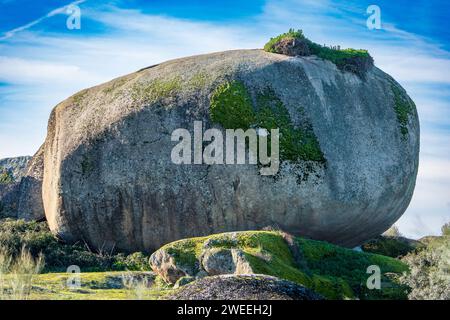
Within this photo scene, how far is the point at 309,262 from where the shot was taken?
19.3 meters

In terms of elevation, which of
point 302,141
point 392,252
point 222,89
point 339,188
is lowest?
point 392,252

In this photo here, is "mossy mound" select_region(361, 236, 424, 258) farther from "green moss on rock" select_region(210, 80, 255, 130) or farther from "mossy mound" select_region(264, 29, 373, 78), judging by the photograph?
"green moss on rock" select_region(210, 80, 255, 130)

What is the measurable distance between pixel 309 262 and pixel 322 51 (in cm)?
1013

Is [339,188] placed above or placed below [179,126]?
below

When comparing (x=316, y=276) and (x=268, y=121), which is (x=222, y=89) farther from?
(x=316, y=276)

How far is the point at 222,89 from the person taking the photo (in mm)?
23906

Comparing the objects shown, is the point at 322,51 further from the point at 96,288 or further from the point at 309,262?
the point at 96,288

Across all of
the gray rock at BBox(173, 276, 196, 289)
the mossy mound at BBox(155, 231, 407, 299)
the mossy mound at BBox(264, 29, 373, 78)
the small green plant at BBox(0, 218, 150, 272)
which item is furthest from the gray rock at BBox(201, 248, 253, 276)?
the mossy mound at BBox(264, 29, 373, 78)

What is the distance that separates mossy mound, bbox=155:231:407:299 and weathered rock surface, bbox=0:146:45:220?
1035 centimetres

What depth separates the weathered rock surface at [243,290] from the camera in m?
11.3
